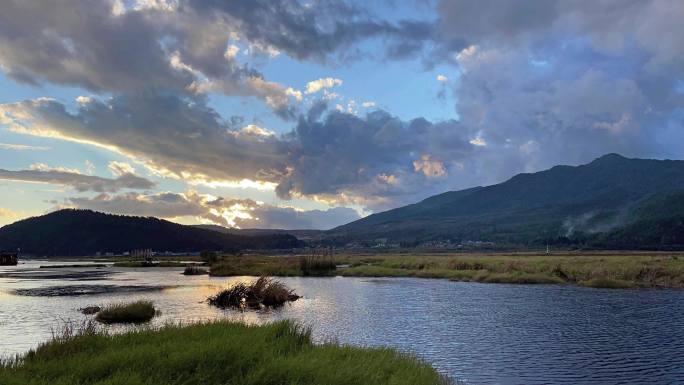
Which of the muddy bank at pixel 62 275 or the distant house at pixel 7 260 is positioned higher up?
the distant house at pixel 7 260

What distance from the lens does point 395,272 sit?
101 metres

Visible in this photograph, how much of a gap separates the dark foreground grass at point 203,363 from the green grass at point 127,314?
17750 millimetres

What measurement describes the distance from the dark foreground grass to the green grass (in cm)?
1775

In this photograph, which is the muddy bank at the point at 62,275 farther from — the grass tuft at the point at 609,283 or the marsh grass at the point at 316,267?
the grass tuft at the point at 609,283

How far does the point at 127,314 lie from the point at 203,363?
80.0ft

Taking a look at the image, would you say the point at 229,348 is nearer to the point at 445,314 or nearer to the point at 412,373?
the point at 412,373

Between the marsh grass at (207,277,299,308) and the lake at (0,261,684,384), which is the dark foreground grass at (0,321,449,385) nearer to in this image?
the lake at (0,261,684,384)

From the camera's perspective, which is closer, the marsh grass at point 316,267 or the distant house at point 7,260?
the marsh grass at point 316,267

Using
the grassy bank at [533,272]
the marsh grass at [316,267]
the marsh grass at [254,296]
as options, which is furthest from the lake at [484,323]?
the marsh grass at [316,267]

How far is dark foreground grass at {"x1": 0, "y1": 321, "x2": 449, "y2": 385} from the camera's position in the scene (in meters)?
16.4

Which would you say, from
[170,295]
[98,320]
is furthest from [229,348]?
[170,295]

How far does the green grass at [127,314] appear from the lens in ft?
127

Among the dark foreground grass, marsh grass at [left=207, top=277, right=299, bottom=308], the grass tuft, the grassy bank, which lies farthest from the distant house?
the dark foreground grass

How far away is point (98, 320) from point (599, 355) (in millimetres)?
31275
